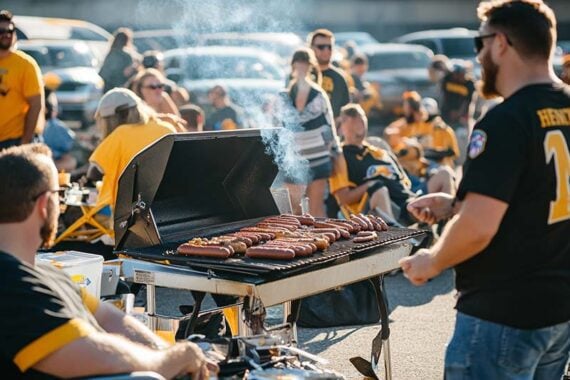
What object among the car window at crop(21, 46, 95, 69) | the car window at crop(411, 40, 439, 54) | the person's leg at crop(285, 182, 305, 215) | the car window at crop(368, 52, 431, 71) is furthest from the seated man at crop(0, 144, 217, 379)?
the car window at crop(411, 40, 439, 54)

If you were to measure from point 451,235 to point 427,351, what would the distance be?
3.28 meters

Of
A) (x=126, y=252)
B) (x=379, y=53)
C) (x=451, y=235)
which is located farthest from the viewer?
(x=379, y=53)

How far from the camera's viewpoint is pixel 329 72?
1038 centimetres

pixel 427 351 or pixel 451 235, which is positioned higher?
pixel 451 235

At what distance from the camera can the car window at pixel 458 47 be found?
77.8 feet

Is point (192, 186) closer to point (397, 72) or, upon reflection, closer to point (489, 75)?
point (489, 75)

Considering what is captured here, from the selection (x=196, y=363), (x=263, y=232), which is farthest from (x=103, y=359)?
(x=263, y=232)

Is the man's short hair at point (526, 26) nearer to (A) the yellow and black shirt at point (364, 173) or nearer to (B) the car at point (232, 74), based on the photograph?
(A) the yellow and black shirt at point (364, 173)

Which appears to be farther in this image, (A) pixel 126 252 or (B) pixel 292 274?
(A) pixel 126 252

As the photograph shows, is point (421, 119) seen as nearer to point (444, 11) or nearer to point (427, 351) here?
point (427, 351)

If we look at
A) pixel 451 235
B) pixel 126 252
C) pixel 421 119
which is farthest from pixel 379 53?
pixel 451 235

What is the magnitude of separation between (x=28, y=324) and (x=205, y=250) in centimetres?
168

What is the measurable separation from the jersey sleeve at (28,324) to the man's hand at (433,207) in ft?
4.41

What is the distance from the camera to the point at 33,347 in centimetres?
310
